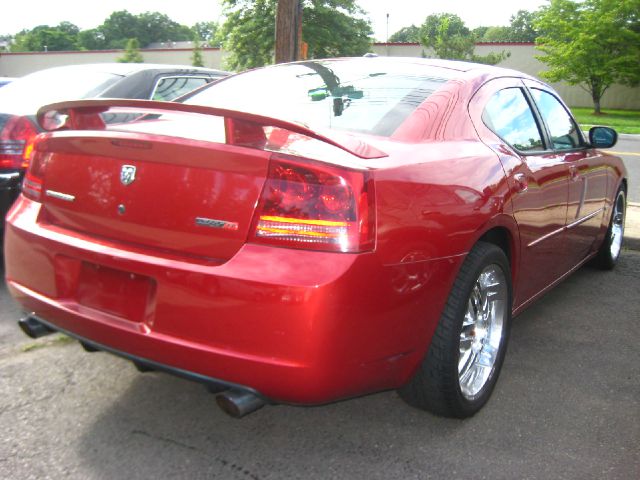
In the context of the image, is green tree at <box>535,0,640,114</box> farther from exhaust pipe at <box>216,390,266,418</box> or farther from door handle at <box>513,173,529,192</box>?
exhaust pipe at <box>216,390,266,418</box>

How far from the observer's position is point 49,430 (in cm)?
266

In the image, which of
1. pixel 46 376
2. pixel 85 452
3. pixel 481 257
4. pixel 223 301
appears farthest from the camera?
pixel 46 376

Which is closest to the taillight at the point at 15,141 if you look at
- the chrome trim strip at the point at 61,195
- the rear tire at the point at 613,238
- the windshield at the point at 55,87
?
the windshield at the point at 55,87

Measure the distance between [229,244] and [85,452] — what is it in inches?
40.6

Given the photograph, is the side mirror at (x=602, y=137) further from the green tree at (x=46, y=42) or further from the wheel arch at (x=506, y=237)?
the green tree at (x=46, y=42)

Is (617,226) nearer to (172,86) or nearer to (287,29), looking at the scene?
(172,86)

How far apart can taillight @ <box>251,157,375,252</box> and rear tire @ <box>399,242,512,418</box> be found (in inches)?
25.2

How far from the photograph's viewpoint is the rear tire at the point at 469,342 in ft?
8.52

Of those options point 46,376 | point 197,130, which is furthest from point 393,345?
point 46,376

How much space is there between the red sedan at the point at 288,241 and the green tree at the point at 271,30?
3524 centimetres

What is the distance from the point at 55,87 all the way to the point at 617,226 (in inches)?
192

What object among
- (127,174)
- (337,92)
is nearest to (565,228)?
(337,92)

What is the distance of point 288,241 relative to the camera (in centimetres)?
213

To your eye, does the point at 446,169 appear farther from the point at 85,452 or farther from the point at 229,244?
the point at 85,452
